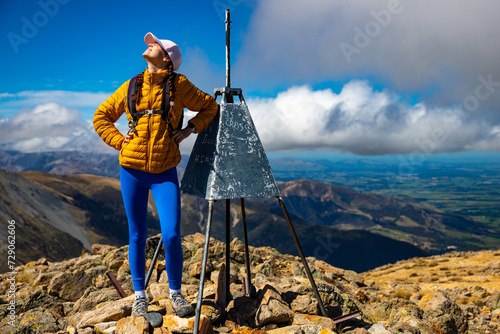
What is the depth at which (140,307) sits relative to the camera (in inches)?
215

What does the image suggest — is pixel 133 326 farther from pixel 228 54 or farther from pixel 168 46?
pixel 228 54

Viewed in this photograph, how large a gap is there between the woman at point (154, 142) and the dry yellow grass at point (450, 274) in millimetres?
14820

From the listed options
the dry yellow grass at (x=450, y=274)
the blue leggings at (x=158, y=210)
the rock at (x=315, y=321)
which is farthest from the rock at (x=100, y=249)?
the dry yellow grass at (x=450, y=274)

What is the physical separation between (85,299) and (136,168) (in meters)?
4.32

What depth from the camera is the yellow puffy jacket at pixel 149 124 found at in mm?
5082

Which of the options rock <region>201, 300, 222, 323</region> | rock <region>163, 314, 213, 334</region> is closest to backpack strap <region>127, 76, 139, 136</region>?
rock <region>163, 314, 213, 334</region>

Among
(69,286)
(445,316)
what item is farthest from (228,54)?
(445,316)

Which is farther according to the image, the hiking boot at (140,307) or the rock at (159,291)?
the rock at (159,291)

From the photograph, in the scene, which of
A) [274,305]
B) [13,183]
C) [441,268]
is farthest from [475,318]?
[13,183]

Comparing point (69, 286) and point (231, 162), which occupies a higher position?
point (231, 162)

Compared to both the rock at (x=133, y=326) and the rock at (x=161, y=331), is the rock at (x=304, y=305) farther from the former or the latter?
the rock at (x=133, y=326)

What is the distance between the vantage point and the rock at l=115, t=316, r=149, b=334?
4848mm

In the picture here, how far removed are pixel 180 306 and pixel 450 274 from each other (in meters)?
27.2

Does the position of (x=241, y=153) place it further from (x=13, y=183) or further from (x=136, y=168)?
(x=13, y=183)
